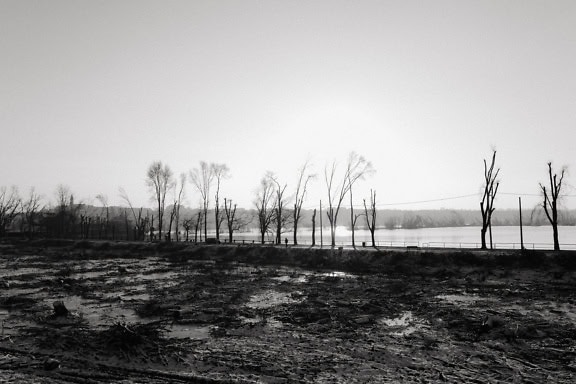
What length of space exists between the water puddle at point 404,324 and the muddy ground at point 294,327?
0.28ft

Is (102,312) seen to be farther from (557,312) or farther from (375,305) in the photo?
(557,312)

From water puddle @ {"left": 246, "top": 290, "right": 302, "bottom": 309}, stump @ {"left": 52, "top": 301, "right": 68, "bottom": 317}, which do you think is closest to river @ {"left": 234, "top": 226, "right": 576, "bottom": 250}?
water puddle @ {"left": 246, "top": 290, "right": 302, "bottom": 309}

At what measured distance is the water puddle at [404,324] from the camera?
45.3 feet

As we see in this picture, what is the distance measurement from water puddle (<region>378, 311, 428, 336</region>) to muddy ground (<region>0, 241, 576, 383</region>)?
0.28 feet

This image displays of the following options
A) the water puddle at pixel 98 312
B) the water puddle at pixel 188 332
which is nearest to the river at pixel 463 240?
the water puddle at pixel 188 332

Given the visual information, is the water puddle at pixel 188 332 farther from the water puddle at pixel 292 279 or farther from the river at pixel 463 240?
the river at pixel 463 240

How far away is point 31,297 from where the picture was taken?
1973 centimetres

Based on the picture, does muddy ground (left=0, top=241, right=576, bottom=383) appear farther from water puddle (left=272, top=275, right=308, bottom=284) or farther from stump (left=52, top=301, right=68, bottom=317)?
water puddle (left=272, top=275, right=308, bottom=284)

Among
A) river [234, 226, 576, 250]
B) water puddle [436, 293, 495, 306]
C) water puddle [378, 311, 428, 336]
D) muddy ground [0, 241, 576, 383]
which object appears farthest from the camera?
river [234, 226, 576, 250]

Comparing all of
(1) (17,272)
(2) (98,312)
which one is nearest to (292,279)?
(2) (98,312)

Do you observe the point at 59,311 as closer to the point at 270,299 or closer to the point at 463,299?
the point at 270,299

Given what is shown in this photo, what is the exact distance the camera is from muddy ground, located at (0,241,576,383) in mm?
9758

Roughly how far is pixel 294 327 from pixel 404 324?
4.53m

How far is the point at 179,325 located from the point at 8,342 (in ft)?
17.8
